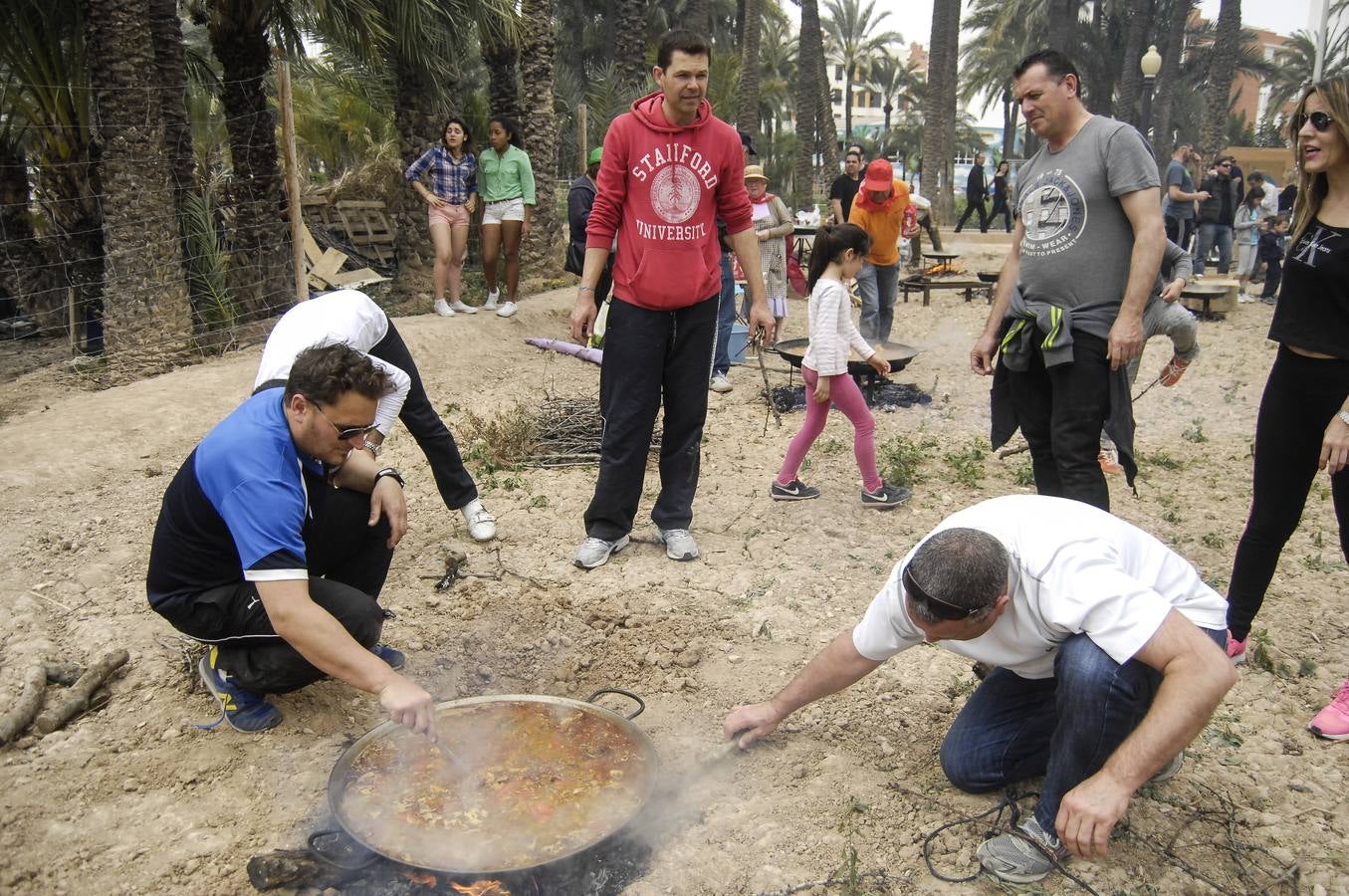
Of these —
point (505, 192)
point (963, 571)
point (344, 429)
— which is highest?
point (505, 192)

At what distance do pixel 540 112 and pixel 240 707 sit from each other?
34.5 feet

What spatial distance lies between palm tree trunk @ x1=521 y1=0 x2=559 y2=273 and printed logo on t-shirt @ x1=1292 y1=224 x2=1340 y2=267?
33.2ft

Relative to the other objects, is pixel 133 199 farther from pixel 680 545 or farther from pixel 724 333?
pixel 680 545

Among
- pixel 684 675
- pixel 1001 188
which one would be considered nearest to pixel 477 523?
pixel 684 675

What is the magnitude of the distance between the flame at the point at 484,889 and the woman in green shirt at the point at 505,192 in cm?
766

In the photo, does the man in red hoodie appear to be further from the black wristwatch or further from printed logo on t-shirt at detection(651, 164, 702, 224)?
the black wristwatch

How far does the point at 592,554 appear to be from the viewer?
14.7ft

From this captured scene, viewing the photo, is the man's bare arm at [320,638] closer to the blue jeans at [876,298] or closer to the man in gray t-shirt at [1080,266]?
the man in gray t-shirt at [1080,266]

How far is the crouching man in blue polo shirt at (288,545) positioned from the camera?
2.56 meters

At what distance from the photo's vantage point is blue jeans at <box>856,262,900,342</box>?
879cm

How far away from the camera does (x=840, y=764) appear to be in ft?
10.1

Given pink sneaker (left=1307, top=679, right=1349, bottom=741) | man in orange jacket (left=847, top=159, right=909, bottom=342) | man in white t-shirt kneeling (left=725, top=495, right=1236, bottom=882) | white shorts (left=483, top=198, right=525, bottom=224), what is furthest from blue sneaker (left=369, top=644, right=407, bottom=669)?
white shorts (left=483, top=198, right=525, bottom=224)

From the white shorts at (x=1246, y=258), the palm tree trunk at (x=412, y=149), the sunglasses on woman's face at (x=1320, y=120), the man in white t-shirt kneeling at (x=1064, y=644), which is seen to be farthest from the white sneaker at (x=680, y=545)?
the white shorts at (x=1246, y=258)

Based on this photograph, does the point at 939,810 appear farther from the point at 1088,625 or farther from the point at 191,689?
the point at 191,689
